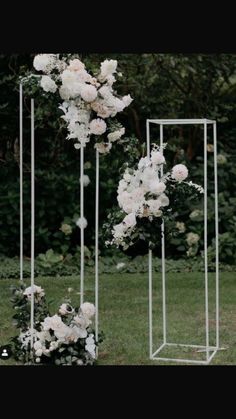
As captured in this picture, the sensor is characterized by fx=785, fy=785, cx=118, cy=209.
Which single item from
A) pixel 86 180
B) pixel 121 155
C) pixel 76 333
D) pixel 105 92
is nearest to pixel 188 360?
pixel 76 333

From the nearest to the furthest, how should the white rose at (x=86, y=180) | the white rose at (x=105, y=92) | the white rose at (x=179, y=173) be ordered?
the white rose at (x=105, y=92)
the white rose at (x=179, y=173)
the white rose at (x=86, y=180)

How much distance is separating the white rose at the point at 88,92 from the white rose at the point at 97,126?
15 cm

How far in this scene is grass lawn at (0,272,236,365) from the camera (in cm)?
545

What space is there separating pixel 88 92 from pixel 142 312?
2.57 m

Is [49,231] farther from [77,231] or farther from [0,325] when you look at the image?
[0,325]

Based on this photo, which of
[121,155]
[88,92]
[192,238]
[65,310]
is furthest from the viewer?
[121,155]

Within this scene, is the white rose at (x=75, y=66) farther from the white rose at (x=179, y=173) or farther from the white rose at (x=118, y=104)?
the white rose at (x=179, y=173)

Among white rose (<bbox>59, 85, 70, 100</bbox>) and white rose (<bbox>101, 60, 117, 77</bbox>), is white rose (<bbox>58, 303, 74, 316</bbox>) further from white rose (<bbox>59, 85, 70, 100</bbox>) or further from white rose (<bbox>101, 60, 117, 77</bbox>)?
white rose (<bbox>101, 60, 117, 77</bbox>)

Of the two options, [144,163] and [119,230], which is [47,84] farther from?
[119,230]

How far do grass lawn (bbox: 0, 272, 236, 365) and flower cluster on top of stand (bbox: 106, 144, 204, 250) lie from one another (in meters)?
0.90

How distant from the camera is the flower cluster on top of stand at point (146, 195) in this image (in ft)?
16.2

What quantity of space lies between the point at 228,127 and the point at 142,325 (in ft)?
14.2

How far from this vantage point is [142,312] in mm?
6727

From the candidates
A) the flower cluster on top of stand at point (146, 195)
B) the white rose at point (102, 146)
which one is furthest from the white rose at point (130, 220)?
the white rose at point (102, 146)
